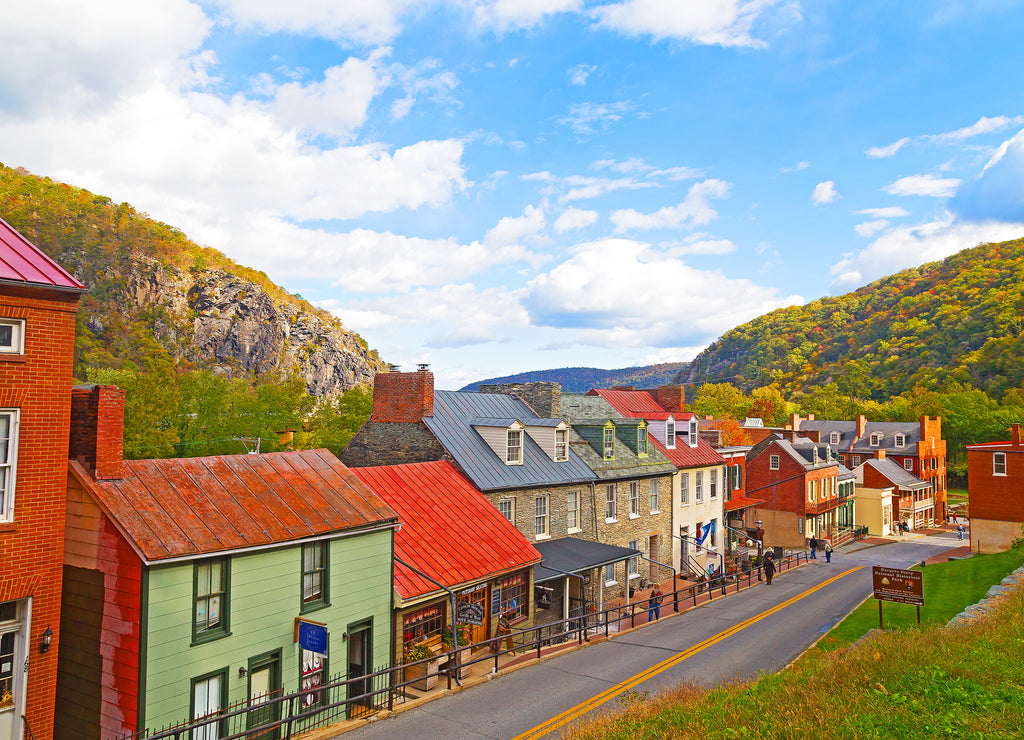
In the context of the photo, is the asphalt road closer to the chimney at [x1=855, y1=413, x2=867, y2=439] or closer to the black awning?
the black awning

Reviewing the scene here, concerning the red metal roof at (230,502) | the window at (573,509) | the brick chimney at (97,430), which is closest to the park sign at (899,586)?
the window at (573,509)

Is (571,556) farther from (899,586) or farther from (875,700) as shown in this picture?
(875,700)

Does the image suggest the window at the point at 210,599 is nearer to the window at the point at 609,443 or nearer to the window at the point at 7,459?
the window at the point at 7,459

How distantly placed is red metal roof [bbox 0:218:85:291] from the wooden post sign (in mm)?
23164

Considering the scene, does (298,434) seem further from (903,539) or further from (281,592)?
(903,539)

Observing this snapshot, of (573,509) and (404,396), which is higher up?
(404,396)

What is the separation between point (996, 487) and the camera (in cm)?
4369

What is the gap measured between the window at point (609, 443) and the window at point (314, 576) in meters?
18.4

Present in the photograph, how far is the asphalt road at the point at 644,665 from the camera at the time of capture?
47.7ft

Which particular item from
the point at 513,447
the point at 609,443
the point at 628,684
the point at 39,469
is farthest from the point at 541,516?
the point at 39,469

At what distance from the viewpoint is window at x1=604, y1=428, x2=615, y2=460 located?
3178 centimetres

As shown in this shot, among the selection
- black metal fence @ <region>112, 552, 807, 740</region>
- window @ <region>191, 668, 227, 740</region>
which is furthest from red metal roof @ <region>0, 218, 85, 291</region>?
black metal fence @ <region>112, 552, 807, 740</region>

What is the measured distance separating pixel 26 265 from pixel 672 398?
38.0 m

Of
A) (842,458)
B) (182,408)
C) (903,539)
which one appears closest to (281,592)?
(182,408)
